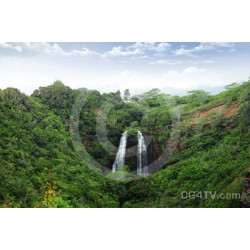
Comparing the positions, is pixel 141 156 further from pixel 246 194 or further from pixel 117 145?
pixel 246 194

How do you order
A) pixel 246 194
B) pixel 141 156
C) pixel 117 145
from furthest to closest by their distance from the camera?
pixel 141 156 → pixel 117 145 → pixel 246 194

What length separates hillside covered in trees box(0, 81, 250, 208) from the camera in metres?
4.49

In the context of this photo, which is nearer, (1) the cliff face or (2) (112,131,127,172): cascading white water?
(1) the cliff face

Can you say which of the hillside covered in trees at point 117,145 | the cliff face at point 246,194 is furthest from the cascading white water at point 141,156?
the cliff face at point 246,194

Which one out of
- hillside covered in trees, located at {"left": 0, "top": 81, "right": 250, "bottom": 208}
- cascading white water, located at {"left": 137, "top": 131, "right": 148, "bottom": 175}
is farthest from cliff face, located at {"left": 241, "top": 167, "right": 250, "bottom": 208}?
cascading white water, located at {"left": 137, "top": 131, "right": 148, "bottom": 175}

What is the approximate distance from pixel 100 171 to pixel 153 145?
180 centimetres

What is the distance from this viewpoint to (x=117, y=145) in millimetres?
6215

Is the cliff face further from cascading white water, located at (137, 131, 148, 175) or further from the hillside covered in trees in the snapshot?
cascading white water, located at (137, 131, 148, 175)

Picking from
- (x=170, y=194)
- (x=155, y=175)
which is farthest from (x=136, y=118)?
(x=170, y=194)

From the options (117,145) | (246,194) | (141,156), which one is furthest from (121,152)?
(246,194)

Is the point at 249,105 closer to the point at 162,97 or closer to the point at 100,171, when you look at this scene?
the point at 162,97

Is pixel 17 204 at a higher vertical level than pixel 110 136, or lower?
lower

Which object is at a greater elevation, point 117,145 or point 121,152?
point 117,145

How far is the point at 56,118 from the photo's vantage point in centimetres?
607
